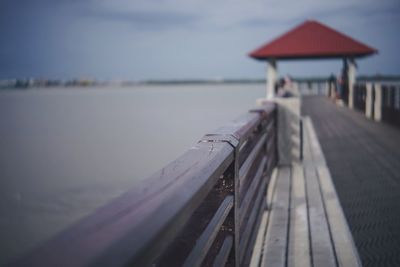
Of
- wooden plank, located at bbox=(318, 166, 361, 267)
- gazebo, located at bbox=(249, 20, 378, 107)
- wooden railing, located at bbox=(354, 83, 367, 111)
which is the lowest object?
wooden plank, located at bbox=(318, 166, 361, 267)

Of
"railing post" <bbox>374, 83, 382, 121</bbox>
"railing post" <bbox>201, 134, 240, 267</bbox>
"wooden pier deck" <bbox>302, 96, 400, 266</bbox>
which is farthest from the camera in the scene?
"railing post" <bbox>374, 83, 382, 121</bbox>

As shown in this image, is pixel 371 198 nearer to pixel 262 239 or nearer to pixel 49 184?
pixel 262 239

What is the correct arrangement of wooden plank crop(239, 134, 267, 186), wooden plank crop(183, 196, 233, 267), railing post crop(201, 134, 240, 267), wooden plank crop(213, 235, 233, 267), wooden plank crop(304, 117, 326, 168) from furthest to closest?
1. wooden plank crop(304, 117, 326, 168)
2. wooden plank crop(239, 134, 267, 186)
3. railing post crop(201, 134, 240, 267)
4. wooden plank crop(213, 235, 233, 267)
5. wooden plank crop(183, 196, 233, 267)

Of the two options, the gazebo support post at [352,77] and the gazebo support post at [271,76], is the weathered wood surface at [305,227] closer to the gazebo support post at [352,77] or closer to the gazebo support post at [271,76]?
the gazebo support post at [271,76]

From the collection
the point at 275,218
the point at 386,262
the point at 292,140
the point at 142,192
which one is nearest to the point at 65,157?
the point at 292,140

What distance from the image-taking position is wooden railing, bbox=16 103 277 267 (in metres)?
0.81

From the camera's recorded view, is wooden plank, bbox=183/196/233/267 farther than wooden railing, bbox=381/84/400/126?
No

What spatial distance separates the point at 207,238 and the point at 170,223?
2.00 feet

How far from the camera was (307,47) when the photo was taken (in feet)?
55.3

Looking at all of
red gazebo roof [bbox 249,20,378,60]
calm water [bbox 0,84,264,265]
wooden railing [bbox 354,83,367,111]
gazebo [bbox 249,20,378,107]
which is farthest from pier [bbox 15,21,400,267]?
red gazebo roof [bbox 249,20,378,60]

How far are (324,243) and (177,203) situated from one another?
2.55m

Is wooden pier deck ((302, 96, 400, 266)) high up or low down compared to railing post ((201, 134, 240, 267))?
down

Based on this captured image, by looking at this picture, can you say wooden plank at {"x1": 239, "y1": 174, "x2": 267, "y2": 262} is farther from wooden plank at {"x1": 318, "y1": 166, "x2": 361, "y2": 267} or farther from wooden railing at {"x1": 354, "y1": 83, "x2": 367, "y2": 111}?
wooden railing at {"x1": 354, "y1": 83, "x2": 367, "y2": 111}

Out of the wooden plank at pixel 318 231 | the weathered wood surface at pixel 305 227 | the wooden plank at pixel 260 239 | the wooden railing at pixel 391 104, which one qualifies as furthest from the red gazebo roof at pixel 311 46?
the wooden plank at pixel 260 239
